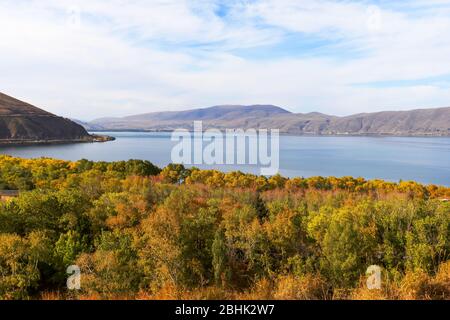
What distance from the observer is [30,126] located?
149625 millimetres

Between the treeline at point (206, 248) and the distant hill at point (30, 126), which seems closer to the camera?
the treeline at point (206, 248)

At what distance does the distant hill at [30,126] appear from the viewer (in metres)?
140

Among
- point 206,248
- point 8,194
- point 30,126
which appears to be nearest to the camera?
point 206,248

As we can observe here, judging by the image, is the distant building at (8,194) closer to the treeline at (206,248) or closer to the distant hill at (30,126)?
the treeline at (206,248)

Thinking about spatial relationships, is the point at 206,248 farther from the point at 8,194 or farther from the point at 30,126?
the point at 30,126

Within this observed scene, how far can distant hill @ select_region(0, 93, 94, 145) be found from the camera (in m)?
140

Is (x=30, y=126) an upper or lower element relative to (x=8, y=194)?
upper

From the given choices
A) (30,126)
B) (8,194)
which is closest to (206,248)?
(8,194)

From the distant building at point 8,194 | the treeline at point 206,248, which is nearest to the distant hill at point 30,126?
the distant building at point 8,194

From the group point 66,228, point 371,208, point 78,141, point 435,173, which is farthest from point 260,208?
point 78,141

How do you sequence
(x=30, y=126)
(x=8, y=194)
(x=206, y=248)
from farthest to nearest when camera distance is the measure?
(x=30, y=126) → (x=8, y=194) → (x=206, y=248)

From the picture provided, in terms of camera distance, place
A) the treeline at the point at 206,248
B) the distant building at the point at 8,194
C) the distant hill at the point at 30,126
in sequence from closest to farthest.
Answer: the treeline at the point at 206,248 < the distant building at the point at 8,194 < the distant hill at the point at 30,126

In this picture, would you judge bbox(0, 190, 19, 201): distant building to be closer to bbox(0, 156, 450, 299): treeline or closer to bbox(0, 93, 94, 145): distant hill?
bbox(0, 156, 450, 299): treeline
